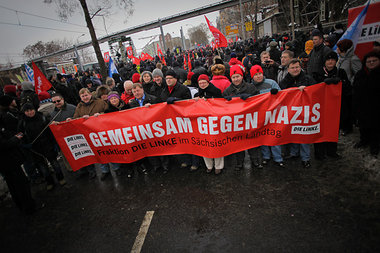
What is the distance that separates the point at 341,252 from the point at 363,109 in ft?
8.17

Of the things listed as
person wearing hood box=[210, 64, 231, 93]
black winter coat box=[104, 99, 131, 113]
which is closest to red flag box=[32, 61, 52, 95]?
black winter coat box=[104, 99, 131, 113]

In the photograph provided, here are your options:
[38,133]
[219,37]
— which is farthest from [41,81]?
[219,37]

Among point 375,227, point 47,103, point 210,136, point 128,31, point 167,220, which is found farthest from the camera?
point 128,31

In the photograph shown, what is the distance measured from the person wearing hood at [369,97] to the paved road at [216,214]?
0.72 metres

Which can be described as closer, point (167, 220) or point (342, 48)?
point (167, 220)

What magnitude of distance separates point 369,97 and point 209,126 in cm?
267

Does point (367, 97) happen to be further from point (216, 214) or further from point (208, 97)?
point (216, 214)

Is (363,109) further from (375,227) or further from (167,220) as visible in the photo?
(167,220)

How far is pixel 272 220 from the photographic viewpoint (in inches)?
106

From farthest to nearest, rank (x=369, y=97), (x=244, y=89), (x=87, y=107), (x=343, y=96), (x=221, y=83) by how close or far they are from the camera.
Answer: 1. (x=221, y=83)
2. (x=87, y=107)
3. (x=343, y=96)
4. (x=244, y=89)
5. (x=369, y=97)

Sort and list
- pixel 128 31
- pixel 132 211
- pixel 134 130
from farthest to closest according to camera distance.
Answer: pixel 128 31, pixel 134 130, pixel 132 211

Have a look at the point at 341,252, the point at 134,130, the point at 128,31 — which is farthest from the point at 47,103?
the point at 128,31

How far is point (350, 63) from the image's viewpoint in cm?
408

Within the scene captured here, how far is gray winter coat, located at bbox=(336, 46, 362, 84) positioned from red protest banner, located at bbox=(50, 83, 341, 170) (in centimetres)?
131
